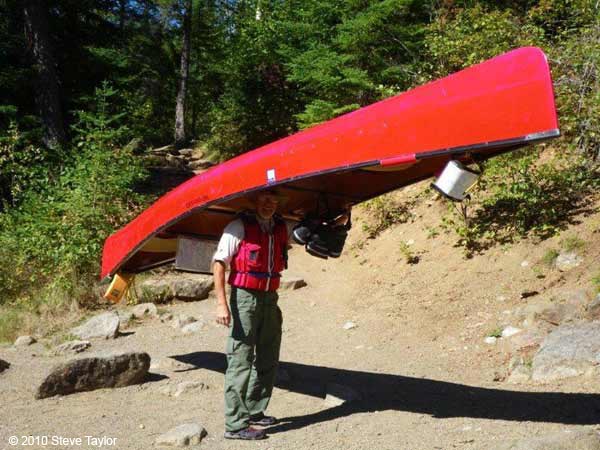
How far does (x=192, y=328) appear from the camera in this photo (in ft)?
26.0

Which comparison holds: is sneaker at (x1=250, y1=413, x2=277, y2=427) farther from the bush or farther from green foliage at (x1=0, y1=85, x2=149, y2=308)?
green foliage at (x1=0, y1=85, x2=149, y2=308)

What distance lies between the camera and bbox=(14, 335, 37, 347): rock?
7.39 m

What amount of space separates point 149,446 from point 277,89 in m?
15.6

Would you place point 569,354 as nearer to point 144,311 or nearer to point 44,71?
point 144,311

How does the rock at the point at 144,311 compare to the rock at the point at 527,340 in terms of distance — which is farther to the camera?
the rock at the point at 144,311

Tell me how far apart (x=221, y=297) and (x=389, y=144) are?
1551 millimetres

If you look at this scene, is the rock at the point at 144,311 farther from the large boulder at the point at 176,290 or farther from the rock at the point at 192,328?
the rock at the point at 192,328

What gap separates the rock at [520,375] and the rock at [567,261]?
6.70ft

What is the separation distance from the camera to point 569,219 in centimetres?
764

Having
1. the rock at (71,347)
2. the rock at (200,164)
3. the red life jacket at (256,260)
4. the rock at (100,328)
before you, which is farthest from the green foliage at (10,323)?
the rock at (200,164)

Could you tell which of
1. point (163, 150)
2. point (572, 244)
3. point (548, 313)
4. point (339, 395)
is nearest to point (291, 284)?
point (572, 244)

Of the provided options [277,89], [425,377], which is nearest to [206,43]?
[277,89]

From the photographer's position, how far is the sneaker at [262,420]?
4.50m

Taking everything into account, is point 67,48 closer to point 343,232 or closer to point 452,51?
point 452,51
